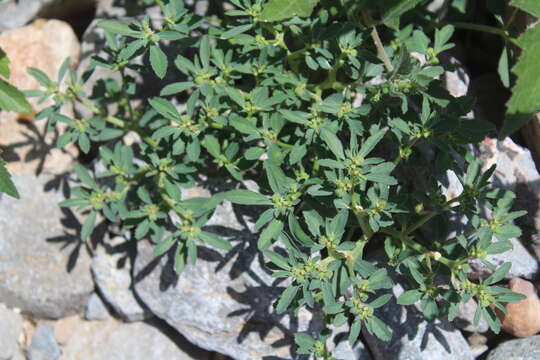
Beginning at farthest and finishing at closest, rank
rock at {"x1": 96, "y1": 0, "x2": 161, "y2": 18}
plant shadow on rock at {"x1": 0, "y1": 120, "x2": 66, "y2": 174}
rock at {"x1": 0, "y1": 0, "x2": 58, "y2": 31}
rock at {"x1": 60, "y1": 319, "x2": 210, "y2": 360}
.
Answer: rock at {"x1": 0, "y1": 0, "x2": 58, "y2": 31} → rock at {"x1": 96, "y1": 0, "x2": 161, "y2": 18} → plant shadow on rock at {"x1": 0, "y1": 120, "x2": 66, "y2": 174} → rock at {"x1": 60, "y1": 319, "x2": 210, "y2": 360}

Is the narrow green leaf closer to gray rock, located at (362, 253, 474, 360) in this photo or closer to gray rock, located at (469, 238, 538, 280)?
gray rock, located at (362, 253, 474, 360)

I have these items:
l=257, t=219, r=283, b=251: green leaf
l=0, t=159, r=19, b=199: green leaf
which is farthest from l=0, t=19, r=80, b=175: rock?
l=257, t=219, r=283, b=251: green leaf

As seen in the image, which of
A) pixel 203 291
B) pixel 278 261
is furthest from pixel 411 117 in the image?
pixel 203 291

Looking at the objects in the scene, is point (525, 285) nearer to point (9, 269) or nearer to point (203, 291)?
point (203, 291)

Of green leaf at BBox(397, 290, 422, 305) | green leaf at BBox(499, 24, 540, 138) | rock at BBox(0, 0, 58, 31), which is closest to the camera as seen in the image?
Answer: green leaf at BBox(499, 24, 540, 138)

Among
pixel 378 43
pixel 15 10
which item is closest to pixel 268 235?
pixel 378 43

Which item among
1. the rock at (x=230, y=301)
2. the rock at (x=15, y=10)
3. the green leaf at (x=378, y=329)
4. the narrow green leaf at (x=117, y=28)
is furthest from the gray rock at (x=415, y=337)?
the rock at (x=15, y=10)
